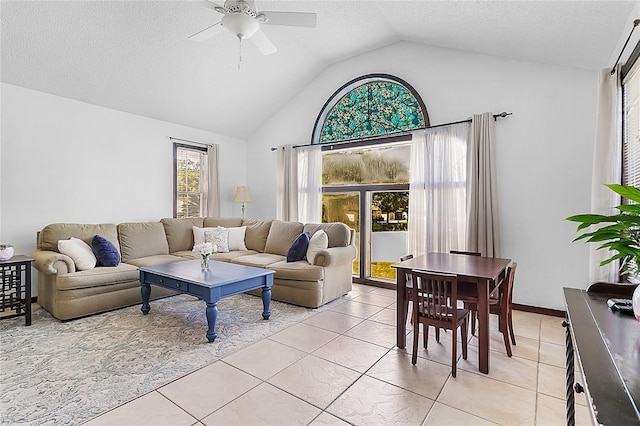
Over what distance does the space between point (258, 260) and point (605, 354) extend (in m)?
3.91

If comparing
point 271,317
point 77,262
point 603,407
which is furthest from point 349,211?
point 603,407

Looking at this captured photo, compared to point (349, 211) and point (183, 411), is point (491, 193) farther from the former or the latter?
point (183, 411)

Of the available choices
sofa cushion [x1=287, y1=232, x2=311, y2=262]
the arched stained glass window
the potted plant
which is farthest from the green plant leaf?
the arched stained glass window

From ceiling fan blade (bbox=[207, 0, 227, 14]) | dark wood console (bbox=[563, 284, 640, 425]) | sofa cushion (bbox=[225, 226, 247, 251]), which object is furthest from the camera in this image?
sofa cushion (bbox=[225, 226, 247, 251])

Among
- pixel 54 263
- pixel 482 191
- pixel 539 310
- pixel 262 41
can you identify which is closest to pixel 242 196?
pixel 54 263

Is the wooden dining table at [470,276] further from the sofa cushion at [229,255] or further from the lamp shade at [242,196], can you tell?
the lamp shade at [242,196]

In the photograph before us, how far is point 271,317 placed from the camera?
3.59 meters

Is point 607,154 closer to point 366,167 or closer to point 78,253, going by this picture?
point 366,167

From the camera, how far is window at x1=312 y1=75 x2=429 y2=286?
485 centimetres

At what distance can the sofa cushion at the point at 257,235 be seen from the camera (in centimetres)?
534

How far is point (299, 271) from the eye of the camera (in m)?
3.95

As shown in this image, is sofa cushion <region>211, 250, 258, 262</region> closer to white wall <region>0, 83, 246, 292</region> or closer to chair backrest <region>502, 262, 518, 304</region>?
white wall <region>0, 83, 246, 292</region>

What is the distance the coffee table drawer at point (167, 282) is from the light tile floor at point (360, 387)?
92 cm

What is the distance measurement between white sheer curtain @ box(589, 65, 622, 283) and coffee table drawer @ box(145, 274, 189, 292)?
367 cm
